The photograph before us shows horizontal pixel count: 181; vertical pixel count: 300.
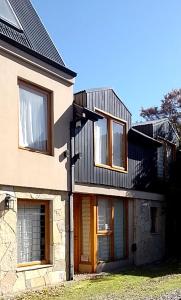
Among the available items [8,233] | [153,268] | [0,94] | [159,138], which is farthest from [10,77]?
[159,138]

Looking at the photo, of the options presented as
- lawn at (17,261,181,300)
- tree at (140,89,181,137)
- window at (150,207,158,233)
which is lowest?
lawn at (17,261,181,300)

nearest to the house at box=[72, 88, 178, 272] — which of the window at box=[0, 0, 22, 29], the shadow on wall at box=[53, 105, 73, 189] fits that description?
the shadow on wall at box=[53, 105, 73, 189]

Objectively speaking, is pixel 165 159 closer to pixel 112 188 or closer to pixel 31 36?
pixel 112 188

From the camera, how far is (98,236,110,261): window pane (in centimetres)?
1623

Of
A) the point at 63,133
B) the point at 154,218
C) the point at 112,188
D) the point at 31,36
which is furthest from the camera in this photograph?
the point at 154,218

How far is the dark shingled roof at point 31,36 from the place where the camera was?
12.5 m

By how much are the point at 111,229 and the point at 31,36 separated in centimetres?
710

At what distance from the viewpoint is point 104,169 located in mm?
16344

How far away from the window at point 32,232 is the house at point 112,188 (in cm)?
174

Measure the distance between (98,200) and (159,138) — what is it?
6483mm

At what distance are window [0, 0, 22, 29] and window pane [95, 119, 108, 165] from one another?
4337 mm

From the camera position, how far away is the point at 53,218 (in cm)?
1330

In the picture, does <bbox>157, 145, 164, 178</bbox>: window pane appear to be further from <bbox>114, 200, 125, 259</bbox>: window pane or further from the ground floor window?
the ground floor window

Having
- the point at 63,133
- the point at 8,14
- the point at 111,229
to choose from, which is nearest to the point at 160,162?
the point at 111,229
